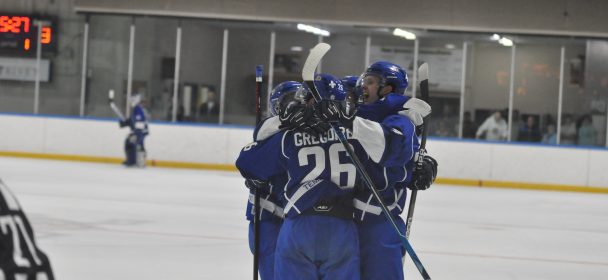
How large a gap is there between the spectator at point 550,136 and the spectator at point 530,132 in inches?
4.4

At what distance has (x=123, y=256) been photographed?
23.2 feet

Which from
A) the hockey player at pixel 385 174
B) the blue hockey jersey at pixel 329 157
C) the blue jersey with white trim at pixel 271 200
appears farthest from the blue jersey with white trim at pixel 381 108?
the blue jersey with white trim at pixel 271 200

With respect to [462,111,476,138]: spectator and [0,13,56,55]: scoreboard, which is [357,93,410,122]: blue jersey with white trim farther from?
[0,13,56,55]: scoreboard

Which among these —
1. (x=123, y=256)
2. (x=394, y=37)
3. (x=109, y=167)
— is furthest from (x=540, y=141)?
(x=123, y=256)

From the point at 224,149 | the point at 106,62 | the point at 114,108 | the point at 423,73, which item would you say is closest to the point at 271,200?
the point at 423,73

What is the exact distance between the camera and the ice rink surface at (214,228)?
22.8 ft

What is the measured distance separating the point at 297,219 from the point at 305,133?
0.28 meters

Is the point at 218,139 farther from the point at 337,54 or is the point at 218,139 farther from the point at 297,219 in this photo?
the point at 297,219

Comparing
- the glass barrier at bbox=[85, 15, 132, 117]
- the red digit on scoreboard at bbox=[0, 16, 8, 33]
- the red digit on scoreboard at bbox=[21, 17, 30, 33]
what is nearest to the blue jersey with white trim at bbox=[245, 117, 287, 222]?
the glass barrier at bbox=[85, 15, 132, 117]

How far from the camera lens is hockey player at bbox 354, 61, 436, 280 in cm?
367

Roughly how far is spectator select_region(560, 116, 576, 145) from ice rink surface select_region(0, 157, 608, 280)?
2.24 meters

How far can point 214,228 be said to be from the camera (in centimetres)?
916

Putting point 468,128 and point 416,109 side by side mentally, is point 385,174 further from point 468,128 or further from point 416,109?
point 468,128

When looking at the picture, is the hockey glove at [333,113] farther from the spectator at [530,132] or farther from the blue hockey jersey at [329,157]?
the spectator at [530,132]
